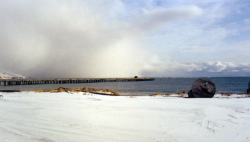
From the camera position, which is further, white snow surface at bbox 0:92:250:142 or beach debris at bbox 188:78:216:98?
beach debris at bbox 188:78:216:98

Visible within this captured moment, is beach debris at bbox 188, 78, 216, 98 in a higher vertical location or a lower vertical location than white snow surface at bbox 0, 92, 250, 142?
higher

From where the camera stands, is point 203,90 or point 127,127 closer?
point 127,127

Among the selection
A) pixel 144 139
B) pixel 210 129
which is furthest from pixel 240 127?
pixel 144 139

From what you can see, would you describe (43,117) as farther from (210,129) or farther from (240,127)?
(240,127)

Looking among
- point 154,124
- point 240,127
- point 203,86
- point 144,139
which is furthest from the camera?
point 203,86

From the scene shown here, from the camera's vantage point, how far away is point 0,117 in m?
6.18

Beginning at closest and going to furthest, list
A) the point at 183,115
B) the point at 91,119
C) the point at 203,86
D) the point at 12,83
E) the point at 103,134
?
the point at 103,134
the point at 91,119
the point at 183,115
the point at 203,86
the point at 12,83

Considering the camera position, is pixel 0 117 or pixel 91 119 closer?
pixel 91 119

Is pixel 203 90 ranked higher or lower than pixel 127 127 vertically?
higher

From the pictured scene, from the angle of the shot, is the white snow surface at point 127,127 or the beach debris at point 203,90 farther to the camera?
the beach debris at point 203,90

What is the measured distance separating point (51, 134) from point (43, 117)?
6.12 ft

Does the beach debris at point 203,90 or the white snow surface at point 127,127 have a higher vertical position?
the beach debris at point 203,90

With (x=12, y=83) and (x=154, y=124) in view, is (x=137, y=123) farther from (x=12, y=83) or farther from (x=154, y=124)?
(x=12, y=83)

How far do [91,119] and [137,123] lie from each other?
1.35 metres
